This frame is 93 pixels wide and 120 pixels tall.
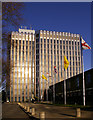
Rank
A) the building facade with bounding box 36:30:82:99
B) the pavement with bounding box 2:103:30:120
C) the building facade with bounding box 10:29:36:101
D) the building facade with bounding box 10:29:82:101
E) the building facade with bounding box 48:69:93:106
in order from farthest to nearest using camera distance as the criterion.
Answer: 1. the building facade with bounding box 36:30:82:99
2. the building facade with bounding box 10:29:82:101
3. the building facade with bounding box 10:29:36:101
4. the building facade with bounding box 48:69:93:106
5. the pavement with bounding box 2:103:30:120

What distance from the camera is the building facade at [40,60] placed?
104562mm

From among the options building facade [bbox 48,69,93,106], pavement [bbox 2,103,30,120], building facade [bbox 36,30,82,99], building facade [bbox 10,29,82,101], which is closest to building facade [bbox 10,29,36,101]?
building facade [bbox 10,29,82,101]

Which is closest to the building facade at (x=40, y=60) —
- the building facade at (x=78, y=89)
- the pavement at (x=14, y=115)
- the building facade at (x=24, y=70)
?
the building facade at (x=24, y=70)

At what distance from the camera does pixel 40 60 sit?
351ft

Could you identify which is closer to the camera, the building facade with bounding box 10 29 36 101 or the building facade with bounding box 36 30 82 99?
the building facade with bounding box 10 29 36 101

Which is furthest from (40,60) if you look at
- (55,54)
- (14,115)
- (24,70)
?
(14,115)

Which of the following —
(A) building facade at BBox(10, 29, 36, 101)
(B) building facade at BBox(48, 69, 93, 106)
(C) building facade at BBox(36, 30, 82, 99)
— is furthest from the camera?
(C) building facade at BBox(36, 30, 82, 99)

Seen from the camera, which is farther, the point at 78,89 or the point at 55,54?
the point at 55,54

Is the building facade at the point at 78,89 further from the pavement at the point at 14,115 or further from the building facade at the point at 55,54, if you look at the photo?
the building facade at the point at 55,54

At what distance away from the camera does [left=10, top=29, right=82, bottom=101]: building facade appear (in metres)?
105

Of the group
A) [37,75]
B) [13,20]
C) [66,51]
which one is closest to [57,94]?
[37,75]

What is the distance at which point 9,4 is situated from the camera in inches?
444

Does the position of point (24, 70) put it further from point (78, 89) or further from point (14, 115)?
point (14, 115)

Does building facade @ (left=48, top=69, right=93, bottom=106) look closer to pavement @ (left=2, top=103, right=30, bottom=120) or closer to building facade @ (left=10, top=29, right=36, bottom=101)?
pavement @ (left=2, top=103, right=30, bottom=120)
